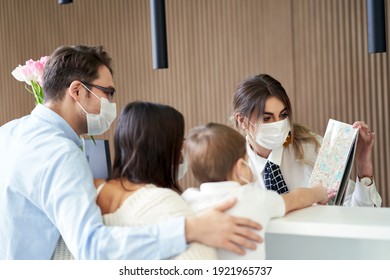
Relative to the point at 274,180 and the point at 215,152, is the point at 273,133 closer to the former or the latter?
the point at 274,180

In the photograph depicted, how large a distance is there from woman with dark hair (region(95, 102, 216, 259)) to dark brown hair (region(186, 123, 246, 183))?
0.07 m

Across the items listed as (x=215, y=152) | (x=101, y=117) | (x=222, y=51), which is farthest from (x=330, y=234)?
(x=222, y=51)

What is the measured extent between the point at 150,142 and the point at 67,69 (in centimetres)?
53

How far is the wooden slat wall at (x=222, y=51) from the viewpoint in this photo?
4.63 metres

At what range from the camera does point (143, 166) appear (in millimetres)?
1524

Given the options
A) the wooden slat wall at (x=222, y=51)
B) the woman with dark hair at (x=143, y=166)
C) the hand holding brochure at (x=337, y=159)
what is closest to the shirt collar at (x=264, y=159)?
the hand holding brochure at (x=337, y=159)

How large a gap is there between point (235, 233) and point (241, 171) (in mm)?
158

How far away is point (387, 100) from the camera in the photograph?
4.56 meters

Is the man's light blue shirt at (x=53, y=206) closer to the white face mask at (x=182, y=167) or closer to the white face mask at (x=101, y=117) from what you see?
the white face mask at (x=101, y=117)

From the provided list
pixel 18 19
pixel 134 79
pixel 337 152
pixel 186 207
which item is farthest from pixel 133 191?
pixel 18 19

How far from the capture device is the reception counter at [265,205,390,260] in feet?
4.62

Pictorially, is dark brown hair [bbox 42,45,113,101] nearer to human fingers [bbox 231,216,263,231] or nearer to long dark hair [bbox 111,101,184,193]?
long dark hair [bbox 111,101,184,193]

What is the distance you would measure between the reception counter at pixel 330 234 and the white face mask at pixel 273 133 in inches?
40.2

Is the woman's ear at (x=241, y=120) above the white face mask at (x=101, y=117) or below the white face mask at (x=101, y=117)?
below
